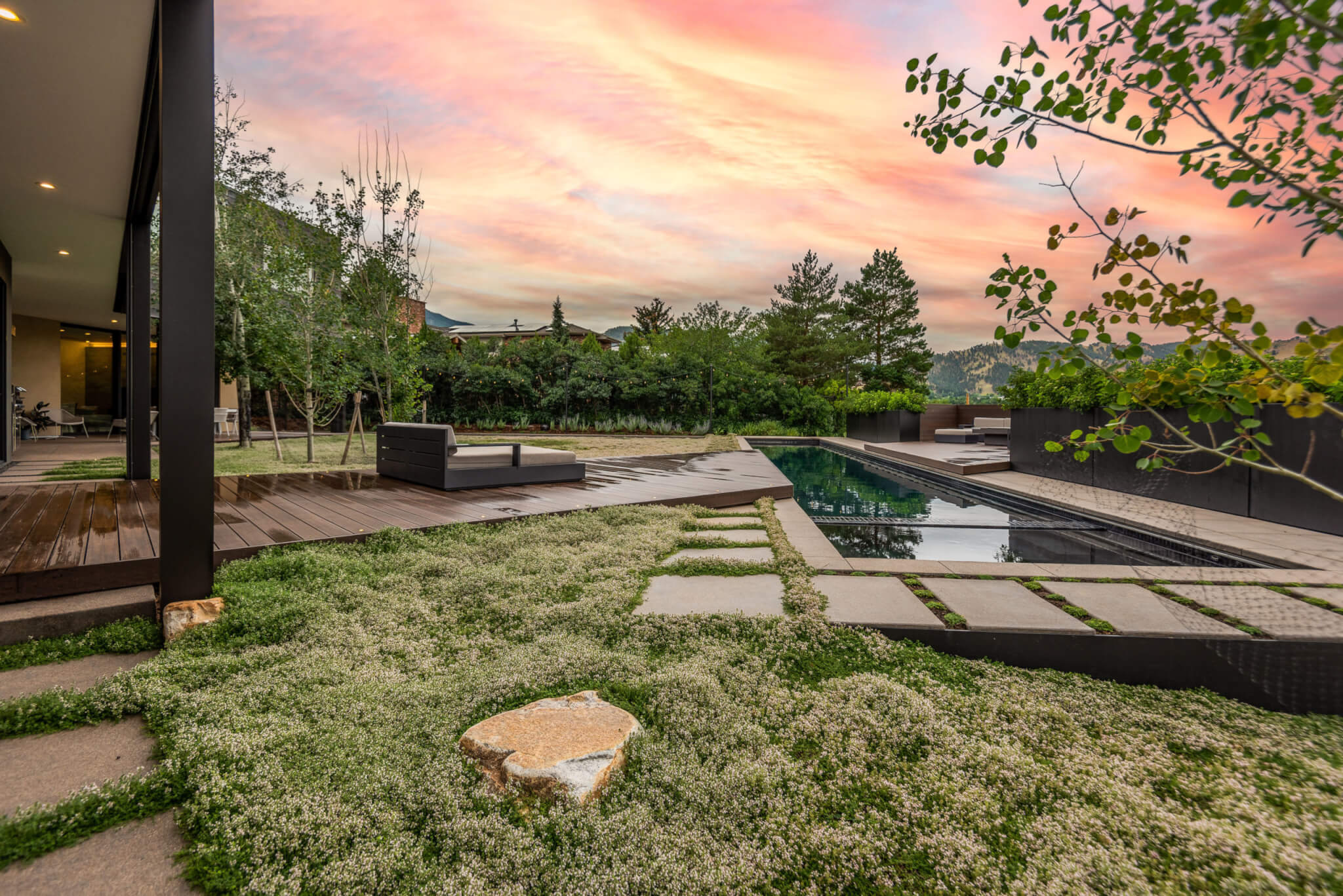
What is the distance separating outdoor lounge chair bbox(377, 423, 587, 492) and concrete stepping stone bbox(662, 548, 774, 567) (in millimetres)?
2949

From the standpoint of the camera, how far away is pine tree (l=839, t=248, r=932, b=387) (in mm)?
A: 28953

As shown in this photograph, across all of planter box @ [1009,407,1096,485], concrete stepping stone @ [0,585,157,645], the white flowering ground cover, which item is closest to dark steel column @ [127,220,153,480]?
concrete stepping stone @ [0,585,157,645]

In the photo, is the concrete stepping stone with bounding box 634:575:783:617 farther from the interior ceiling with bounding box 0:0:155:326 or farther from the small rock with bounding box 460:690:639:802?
the interior ceiling with bounding box 0:0:155:326

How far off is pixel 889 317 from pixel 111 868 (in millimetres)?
31728

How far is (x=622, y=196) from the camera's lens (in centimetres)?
1534

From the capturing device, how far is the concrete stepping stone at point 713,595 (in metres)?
2.74

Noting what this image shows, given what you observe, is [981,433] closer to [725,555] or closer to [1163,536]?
[1163,536]

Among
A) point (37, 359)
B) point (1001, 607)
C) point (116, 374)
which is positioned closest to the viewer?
point (1001, 607)

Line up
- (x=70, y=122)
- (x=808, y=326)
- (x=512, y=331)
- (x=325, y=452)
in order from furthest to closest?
(x=512, y=331) < (x=808, y=326) < (x=325, y=452) < (x=70, y=122)

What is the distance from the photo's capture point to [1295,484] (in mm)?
4809

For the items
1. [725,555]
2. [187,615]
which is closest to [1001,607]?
[725,555]

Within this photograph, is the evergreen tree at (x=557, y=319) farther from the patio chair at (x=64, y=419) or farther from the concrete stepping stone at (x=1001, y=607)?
the concrete stepping stone at (x=1001, y=607)

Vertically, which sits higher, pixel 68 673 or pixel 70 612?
pixel 70 612

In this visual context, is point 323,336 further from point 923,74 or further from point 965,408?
point 965,408
